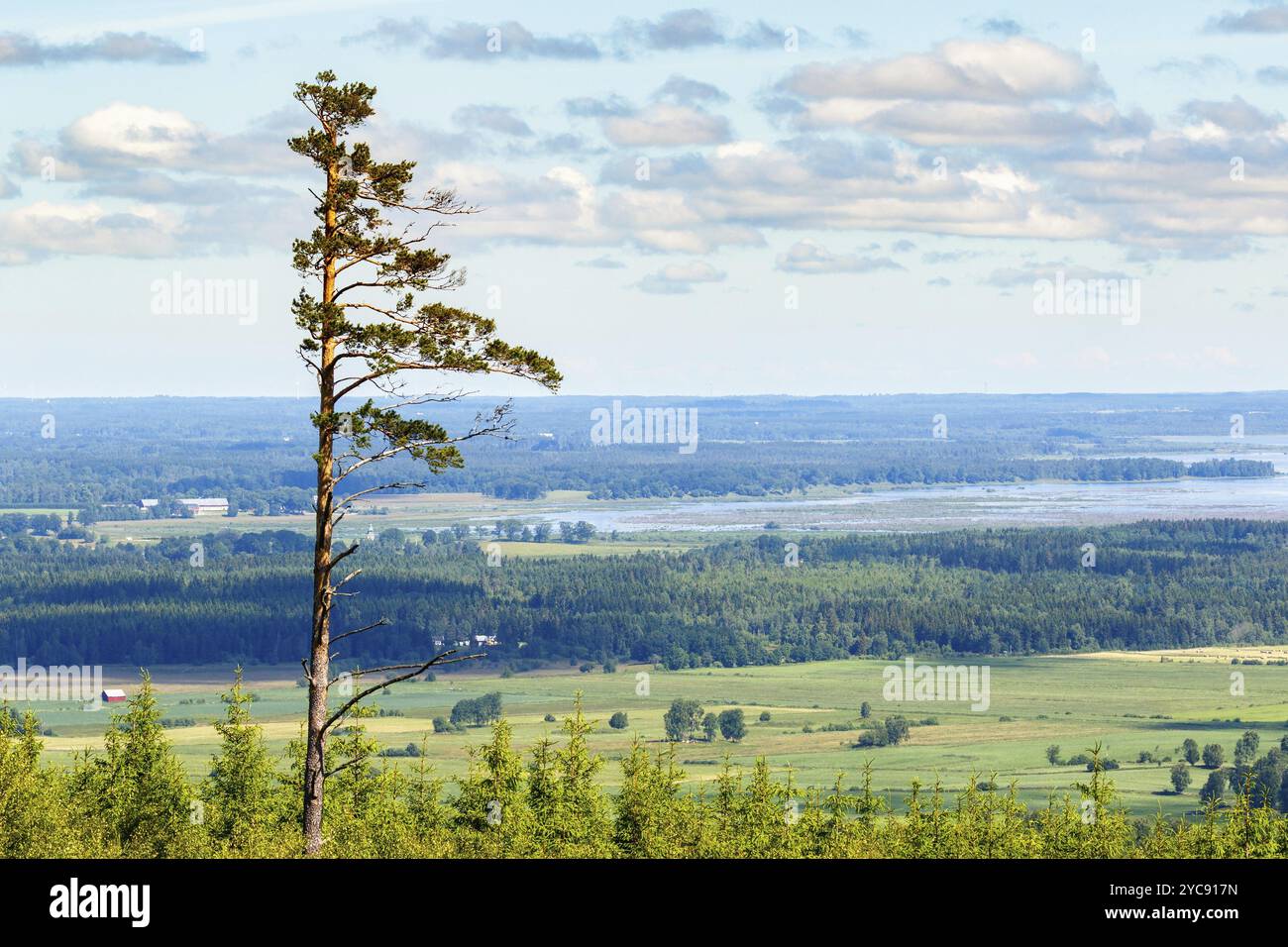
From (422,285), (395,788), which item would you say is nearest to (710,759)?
(395,788)

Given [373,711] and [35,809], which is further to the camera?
[373,711]

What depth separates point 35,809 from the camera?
5022cm

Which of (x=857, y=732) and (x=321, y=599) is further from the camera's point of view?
(x=857, y=732)

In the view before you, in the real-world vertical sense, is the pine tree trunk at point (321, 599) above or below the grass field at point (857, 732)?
above

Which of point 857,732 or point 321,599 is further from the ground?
point 321,599

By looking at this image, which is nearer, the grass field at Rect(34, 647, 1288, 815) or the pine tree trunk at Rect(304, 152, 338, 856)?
the pine tree trunk at Rect(304, 152, 338, 856)

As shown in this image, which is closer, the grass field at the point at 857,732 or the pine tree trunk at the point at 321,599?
the pine tree trunk at the point at 321,599

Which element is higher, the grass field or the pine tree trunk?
the pine tree trunk
